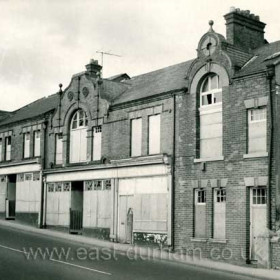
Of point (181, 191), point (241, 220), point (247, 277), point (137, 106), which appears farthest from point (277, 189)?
point (137, 106)

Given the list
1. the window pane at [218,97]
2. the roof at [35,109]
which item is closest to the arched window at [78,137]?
the roof at [35,109]

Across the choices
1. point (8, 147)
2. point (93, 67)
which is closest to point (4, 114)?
point (8, 147)

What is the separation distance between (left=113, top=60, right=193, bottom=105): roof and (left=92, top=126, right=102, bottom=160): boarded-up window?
1.88m

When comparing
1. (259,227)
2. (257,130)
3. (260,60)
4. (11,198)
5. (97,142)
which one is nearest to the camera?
(259,227)

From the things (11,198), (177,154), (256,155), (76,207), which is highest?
(177,154)

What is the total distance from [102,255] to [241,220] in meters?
5.50

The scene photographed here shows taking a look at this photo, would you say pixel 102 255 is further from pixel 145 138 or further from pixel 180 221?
pixel 145 138

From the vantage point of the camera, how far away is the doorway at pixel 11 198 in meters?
34.9

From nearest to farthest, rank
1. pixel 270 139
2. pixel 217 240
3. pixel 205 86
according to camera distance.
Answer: pixel 270 139, pixel 217 240, pixel 205 86

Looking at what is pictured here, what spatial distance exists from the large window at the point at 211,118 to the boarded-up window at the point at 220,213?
1569 millimetres

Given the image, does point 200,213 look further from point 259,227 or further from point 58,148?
point 58,148

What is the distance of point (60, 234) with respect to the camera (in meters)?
27.7

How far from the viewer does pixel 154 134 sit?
24.2 metres

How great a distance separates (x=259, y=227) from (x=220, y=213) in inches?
74.4
